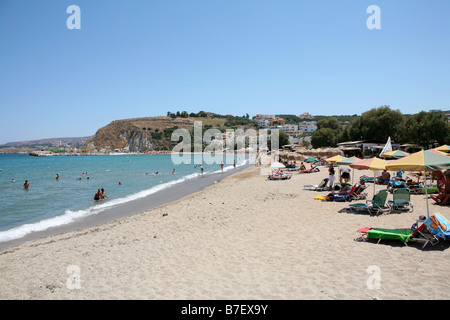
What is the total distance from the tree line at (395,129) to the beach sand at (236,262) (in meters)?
29.7

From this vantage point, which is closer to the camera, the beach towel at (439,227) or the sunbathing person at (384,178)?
the beach towel at (439,227)

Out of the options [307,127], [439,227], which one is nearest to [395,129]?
[439,227]

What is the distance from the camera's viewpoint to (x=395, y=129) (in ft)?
138

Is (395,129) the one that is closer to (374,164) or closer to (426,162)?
(374,164)

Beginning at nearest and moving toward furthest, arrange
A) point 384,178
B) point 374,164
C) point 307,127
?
point 374,164 < point 384,178 < point 307,127

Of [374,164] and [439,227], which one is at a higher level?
[374,164]

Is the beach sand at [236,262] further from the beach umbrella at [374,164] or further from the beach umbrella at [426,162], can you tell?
the beach umbrella at [374,164]

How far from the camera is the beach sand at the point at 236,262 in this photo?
4.33 meters

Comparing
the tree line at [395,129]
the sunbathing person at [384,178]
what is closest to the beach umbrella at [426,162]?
the sunbathing person at [384,178]

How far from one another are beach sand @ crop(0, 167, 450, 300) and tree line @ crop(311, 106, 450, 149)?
29.7 m

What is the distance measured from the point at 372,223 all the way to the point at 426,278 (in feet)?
10.7

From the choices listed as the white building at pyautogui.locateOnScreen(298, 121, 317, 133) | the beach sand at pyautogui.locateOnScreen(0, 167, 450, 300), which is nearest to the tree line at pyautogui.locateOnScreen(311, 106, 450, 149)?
the beach sand at pyautogui.locateOnScreen(0, 167, 450, 300)

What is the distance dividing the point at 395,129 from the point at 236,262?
1773 inches

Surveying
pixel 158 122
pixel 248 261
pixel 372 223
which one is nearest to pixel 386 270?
pixel 248 261
